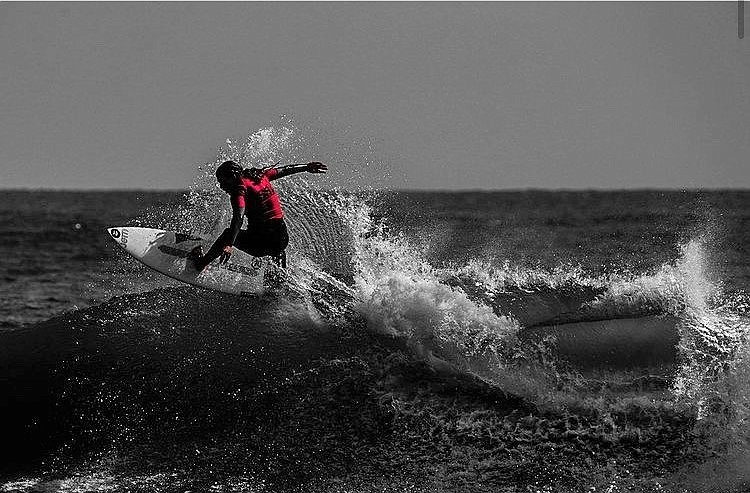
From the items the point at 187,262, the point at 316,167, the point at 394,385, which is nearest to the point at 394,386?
the point at 394,385

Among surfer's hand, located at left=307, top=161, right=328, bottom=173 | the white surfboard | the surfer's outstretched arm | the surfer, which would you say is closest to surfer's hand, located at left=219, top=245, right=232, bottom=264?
the surfer

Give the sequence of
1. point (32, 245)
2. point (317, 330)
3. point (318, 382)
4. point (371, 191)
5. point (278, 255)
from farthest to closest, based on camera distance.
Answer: point (32, 245) → point (371, 191) → point (278, 255) → point (317, 330) → point (318, 382)

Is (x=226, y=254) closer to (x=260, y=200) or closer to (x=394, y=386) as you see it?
(x=260, y=200)

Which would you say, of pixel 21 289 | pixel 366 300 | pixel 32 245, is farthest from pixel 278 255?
pixel 32 245

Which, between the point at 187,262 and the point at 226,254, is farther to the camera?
the point at 187,262

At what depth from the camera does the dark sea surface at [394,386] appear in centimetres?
783

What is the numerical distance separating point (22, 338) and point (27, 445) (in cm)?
165

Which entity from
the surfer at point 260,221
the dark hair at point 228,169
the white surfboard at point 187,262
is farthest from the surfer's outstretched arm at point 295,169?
the white surfboard at point 187,262

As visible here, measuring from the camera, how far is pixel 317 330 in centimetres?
939

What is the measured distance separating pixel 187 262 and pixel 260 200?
46.1 inches

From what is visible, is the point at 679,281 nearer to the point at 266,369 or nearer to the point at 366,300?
the point at 366,300

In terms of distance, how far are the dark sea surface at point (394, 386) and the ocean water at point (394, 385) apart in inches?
0.8

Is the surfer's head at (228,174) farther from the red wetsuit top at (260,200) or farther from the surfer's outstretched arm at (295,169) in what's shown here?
the surfer's outstretched arm at (295,169)

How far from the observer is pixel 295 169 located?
1058 centimetres
